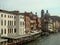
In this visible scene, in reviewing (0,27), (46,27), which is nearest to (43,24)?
(46,27)

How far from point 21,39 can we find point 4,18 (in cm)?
577

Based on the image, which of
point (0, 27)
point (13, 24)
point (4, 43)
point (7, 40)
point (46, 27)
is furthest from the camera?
point (46, 27)

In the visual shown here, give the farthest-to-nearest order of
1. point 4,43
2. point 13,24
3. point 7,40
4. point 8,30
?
1. point 13,24
2. point 8,30
3. point 7,40
4. point 4,43

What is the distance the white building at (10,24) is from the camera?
41.4 meters

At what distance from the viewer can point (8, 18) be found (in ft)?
144

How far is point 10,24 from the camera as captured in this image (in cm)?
4497

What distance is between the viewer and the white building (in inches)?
1631

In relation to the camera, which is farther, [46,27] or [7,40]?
[46,27]

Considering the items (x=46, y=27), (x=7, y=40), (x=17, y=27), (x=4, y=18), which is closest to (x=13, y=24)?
(x=17, y=27)

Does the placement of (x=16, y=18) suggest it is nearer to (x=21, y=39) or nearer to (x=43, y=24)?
(x=21, y=39)

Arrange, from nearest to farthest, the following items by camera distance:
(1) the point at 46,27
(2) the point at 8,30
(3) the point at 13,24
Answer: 1. (2) the point at 8,30
2. (3) the point at 13,24
3. (1) the point at 46,27

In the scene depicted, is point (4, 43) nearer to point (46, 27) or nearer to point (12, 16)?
point (12, 16)

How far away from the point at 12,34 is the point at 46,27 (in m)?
63.5

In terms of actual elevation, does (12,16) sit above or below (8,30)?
above
